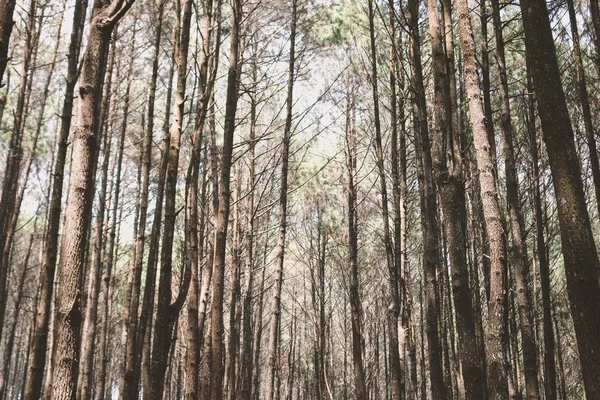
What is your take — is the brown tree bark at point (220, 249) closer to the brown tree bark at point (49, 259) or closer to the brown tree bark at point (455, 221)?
the brown tree bark at point (49, 259)

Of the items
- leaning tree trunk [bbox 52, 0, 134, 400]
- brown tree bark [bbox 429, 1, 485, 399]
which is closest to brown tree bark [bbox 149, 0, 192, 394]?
leaning tree trunk [bbox 52, 0, 134, 400]

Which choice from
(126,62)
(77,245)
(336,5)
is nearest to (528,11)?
(77,245)

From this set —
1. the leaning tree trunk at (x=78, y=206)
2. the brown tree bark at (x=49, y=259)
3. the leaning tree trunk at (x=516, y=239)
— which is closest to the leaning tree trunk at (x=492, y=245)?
the leaning tree trunk at (x=516, y=239)

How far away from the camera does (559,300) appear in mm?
13891

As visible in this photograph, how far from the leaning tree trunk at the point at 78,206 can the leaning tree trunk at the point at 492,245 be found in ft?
8.96

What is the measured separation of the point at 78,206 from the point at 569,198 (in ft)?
8.21

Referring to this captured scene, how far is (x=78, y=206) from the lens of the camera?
2602 millimetres

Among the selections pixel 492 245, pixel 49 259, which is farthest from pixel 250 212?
pixel 492 245

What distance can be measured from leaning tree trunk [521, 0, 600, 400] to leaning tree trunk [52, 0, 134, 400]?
2.28m

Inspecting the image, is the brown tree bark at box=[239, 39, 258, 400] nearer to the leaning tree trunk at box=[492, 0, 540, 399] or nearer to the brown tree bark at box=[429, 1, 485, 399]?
the brown tree bark at box=[429, 1, 485, 399]

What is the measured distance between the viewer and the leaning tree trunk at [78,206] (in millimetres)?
2400

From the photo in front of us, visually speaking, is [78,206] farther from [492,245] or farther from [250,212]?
[250,212]

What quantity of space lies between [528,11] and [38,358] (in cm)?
456

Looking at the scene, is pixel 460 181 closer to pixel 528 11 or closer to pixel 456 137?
pixel 456 137
